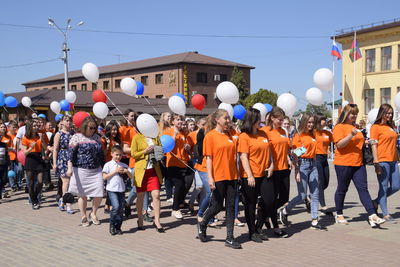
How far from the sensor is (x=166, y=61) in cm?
5903

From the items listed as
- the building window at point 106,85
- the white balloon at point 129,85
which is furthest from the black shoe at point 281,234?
the building window at point 106,85

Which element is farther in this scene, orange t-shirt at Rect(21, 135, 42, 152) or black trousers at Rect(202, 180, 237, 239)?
orange t-shirt at Rect(21, 135, 42, 152)

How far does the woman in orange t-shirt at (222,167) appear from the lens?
6.12 metres

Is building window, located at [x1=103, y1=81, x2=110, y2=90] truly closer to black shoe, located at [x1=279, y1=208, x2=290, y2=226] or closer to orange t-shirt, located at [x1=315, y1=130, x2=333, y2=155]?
orange t-shirt, located at [x1=315, y1=130, x2=333, y2=155]

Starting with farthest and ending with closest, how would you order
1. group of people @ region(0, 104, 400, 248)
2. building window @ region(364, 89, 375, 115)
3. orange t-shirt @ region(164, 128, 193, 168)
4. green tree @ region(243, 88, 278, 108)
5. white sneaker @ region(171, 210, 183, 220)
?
green tree @ region(243, 88, 278, 108) < building window @ region(364, 89, 375, 115) < orange t-shirt @ region(164, 128, 193, 168) < white sneaker @ region(171, 210, 183, 220) < group of people @ region(0, 104, 400, 248)

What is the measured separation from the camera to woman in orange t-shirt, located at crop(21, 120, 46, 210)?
31.0 ft

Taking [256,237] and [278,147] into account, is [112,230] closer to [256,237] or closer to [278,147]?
[256,237]

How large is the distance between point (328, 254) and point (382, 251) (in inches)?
28.9

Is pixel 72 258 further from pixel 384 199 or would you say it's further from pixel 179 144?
pixel 384 199

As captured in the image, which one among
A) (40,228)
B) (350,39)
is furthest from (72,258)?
(350,39)

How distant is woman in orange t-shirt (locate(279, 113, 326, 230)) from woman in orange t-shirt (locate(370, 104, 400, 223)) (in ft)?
3.31

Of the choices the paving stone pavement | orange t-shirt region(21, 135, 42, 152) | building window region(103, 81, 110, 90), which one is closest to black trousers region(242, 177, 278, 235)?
the paving stone pavement

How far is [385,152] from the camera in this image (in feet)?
24.5

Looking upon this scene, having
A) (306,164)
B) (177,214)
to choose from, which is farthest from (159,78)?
(306,164)
